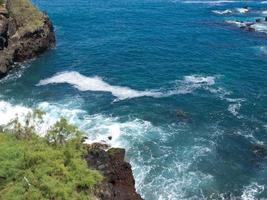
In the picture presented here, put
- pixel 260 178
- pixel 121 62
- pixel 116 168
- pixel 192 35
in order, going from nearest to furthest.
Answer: pixel 116 168 → pixel 260 178 → pixel 121 62 → pixel 192 35

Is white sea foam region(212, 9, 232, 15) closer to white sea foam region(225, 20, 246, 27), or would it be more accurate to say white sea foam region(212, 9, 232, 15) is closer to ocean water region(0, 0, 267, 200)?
ocean water region(0, 0, 267, 200)

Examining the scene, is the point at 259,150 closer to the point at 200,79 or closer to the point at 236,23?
the point at 200,79

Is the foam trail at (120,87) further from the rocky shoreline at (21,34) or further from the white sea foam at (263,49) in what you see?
the white sea foam at (263,49)

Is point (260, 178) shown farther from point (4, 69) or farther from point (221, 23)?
point (221, 23)

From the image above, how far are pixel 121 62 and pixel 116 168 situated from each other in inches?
1792

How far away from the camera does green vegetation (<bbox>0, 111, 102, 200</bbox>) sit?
42.0 meters

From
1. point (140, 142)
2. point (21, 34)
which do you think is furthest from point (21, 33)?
point (140, 142)

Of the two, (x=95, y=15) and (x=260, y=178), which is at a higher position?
(x=95, y=15)

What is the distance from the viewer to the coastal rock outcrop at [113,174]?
48.7 metres

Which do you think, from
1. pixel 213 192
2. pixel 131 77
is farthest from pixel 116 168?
pixel 131 77

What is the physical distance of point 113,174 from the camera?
174ft

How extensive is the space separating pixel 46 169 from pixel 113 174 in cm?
1105

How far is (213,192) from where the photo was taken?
5628 centimetres

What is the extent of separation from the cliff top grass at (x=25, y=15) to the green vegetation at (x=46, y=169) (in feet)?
Answer: 187
